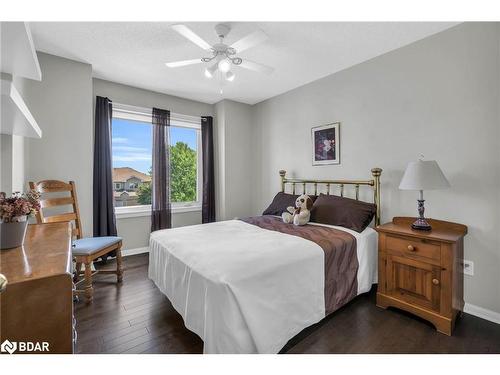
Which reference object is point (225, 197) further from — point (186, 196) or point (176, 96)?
point (176, 96)

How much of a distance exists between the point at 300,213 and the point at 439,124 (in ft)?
5.06

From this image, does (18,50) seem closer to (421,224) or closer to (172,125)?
(172,125)

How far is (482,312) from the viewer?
6.39ft

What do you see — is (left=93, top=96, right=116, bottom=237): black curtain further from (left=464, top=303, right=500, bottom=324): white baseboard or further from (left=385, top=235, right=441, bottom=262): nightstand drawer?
(left=464, top=303, right=500, bottom=324): white baseboard

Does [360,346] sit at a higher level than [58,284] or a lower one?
lower

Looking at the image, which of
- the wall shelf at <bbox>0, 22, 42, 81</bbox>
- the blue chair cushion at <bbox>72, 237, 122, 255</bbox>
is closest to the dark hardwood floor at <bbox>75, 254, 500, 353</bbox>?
the blue chair cushion at <bbox>72, 237, 122, 255</bbox>

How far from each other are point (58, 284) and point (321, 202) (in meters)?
2.49

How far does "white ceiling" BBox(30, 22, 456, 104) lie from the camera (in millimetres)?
2078

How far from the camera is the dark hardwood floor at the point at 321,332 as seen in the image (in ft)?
5.24

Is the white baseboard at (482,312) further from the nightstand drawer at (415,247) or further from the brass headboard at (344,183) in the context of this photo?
the brass headboard at (344,183)

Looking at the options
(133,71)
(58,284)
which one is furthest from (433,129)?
(133,71)

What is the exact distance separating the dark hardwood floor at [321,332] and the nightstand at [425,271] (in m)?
0.11

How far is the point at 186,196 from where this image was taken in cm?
419


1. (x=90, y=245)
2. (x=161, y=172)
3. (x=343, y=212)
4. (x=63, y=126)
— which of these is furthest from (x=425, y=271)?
(x=63, y=126)
